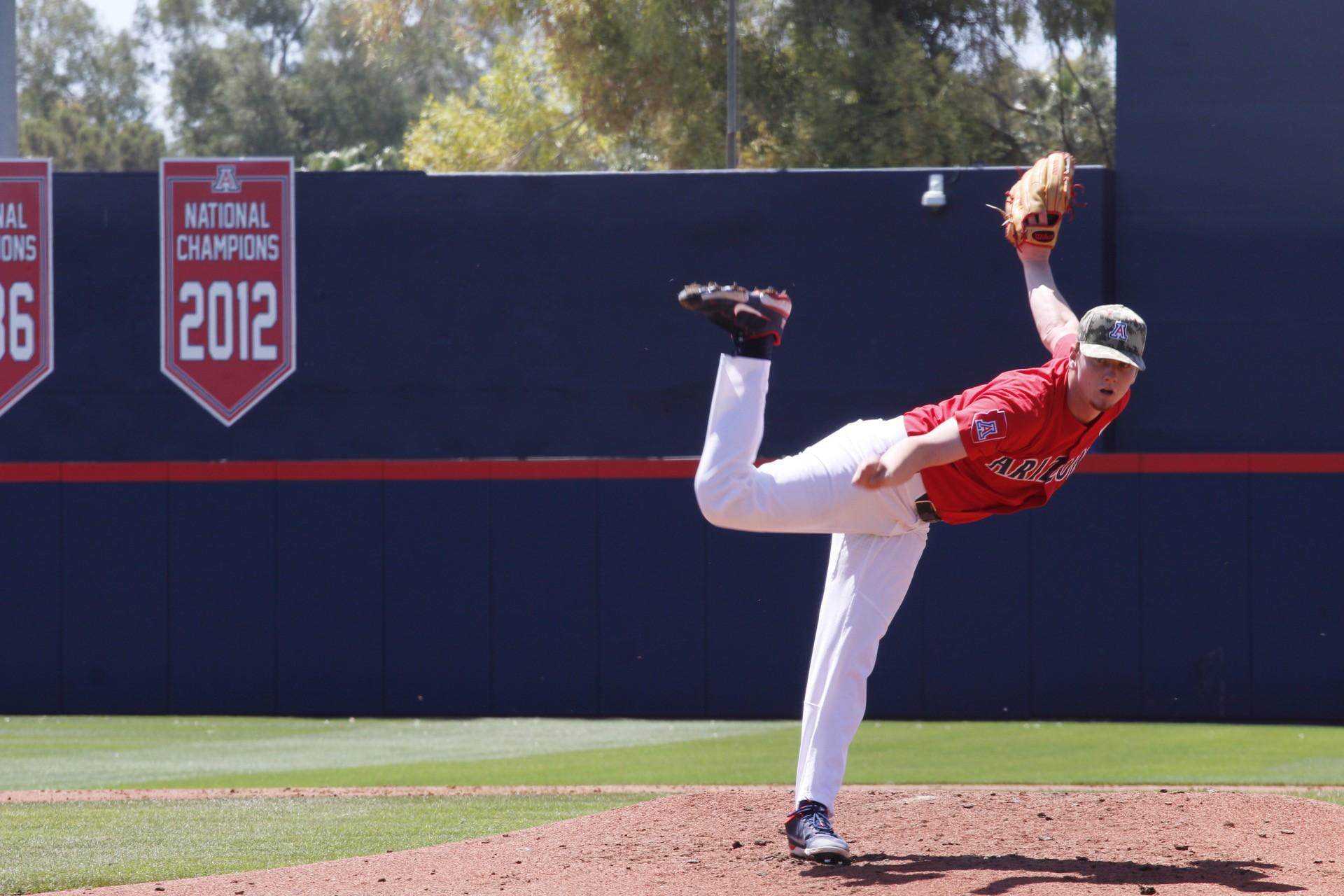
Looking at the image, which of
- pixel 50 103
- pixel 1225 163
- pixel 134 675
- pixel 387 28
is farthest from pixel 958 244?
pixel 50 103

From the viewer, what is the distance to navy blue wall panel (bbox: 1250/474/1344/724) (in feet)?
38.8

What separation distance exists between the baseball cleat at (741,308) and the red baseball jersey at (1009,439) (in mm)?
611

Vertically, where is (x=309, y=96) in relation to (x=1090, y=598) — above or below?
above

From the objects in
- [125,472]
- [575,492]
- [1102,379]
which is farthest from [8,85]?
[1102,379]

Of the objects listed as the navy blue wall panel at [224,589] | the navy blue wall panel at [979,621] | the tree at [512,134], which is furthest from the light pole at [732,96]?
the navy blue wall panel at [224,589]

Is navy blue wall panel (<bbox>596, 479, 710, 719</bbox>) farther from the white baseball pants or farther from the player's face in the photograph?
the player's face

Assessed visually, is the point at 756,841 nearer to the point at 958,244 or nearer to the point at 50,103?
→ the point at 958,244

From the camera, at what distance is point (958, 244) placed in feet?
40.9

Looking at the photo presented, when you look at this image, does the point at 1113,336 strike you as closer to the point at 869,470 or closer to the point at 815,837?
the point at 869,470

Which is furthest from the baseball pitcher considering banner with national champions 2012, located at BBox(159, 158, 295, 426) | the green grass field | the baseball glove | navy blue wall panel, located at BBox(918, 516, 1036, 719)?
banner with national champions 2012, located at BBox(159, 158, 295, 426)

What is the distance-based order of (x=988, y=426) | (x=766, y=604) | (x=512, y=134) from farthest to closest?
(x=512, y=134) < (x=766, y=604) < (x=988, y=426)

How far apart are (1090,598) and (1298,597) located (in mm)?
1587

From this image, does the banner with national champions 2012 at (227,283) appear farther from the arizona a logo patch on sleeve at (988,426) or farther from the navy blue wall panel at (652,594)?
the arizona a logo patch on sleeve at (988,426)

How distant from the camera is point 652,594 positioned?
40.5 ft
